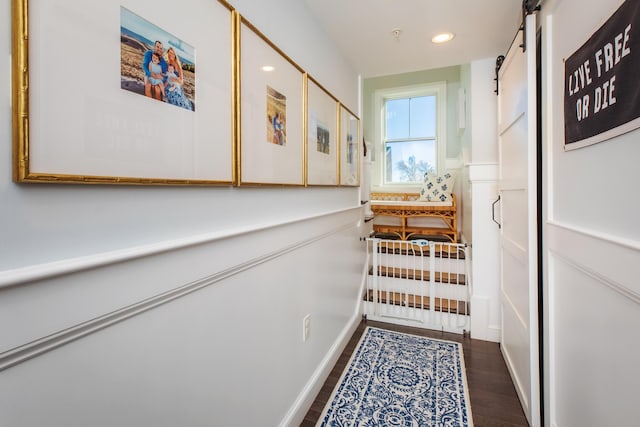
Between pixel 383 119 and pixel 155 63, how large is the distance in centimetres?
440

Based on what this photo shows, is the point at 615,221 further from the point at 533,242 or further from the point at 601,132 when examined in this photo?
the point at 533,242

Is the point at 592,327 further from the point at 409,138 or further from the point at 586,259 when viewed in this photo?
the point at 409,138

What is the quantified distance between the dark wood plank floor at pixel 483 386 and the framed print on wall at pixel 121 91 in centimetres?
155

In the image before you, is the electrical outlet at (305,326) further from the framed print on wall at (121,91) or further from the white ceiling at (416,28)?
the white ceiling at (416,28)

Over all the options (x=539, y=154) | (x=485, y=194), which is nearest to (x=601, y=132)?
(x=539, y=154)

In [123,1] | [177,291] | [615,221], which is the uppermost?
[123,1]

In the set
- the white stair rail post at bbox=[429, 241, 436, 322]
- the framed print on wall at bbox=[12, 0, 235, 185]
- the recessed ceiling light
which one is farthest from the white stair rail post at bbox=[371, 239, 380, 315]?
the framed print on wall at bbox=[12, 0, 235, 185]

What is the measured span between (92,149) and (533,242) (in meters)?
1.84

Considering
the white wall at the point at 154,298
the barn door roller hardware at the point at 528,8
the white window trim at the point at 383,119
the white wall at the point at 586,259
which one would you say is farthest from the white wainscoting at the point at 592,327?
the white window trim at the point at 383,119

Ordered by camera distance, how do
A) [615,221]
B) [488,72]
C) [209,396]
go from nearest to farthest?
[615,221] → [209,396] → [488,72]

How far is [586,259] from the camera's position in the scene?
108 centimetres

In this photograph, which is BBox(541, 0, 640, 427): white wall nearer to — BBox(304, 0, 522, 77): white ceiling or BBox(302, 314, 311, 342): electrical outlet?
BBox(304, 0, 522, 77): white ceiling

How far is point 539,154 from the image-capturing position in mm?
1638

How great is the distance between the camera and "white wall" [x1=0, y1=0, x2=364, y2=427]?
0.58m
